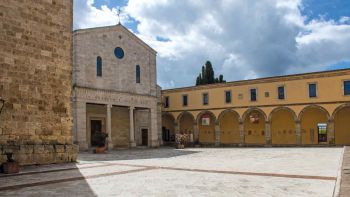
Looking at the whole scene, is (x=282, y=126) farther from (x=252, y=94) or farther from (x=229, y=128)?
(x=229, y=128)

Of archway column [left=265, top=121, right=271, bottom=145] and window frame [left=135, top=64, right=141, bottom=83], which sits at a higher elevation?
window frame [left=135, top=64, right=141, bottom=83]

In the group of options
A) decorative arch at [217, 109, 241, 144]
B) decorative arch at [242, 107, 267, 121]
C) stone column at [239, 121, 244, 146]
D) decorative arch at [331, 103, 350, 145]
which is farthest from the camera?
decorative arch at [217, 109, 241, 144]

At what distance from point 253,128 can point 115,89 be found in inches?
580

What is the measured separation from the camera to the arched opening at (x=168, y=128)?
129 ft

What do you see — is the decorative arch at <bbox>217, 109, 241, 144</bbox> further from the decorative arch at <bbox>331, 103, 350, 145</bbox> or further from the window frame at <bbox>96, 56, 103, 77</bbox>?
the window frame at <bbox>96, 56, 103, 77</bbox>

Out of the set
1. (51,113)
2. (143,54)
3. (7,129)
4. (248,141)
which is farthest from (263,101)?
(7,129)

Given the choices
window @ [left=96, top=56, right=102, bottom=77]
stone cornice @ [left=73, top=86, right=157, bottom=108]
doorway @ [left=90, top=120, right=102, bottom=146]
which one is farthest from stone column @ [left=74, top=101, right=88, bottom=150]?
window @ [left=96, top=56, right=102, bottom=77]

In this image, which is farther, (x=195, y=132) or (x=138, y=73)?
(x=195, y=132)

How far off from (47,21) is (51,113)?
13.0ft

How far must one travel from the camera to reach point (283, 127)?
3334 centimetres

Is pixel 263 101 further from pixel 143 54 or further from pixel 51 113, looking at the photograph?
pixel 51 113

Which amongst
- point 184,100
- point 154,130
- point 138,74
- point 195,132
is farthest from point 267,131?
point 138,74

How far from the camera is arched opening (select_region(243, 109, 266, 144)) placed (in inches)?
1353

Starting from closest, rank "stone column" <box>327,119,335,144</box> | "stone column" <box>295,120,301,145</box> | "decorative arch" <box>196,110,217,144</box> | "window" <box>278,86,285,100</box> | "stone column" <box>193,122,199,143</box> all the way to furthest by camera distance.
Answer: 1. "stone column" <box>327,119,335,144</box>
2. "stone column" <box>295,120,301,145</box>
3. "window" <box>278,86,285,100</box>
4. "decorative arch" <box>196,110,217,144</box>
5. "stone column" <box>193,122,199,143</box>
